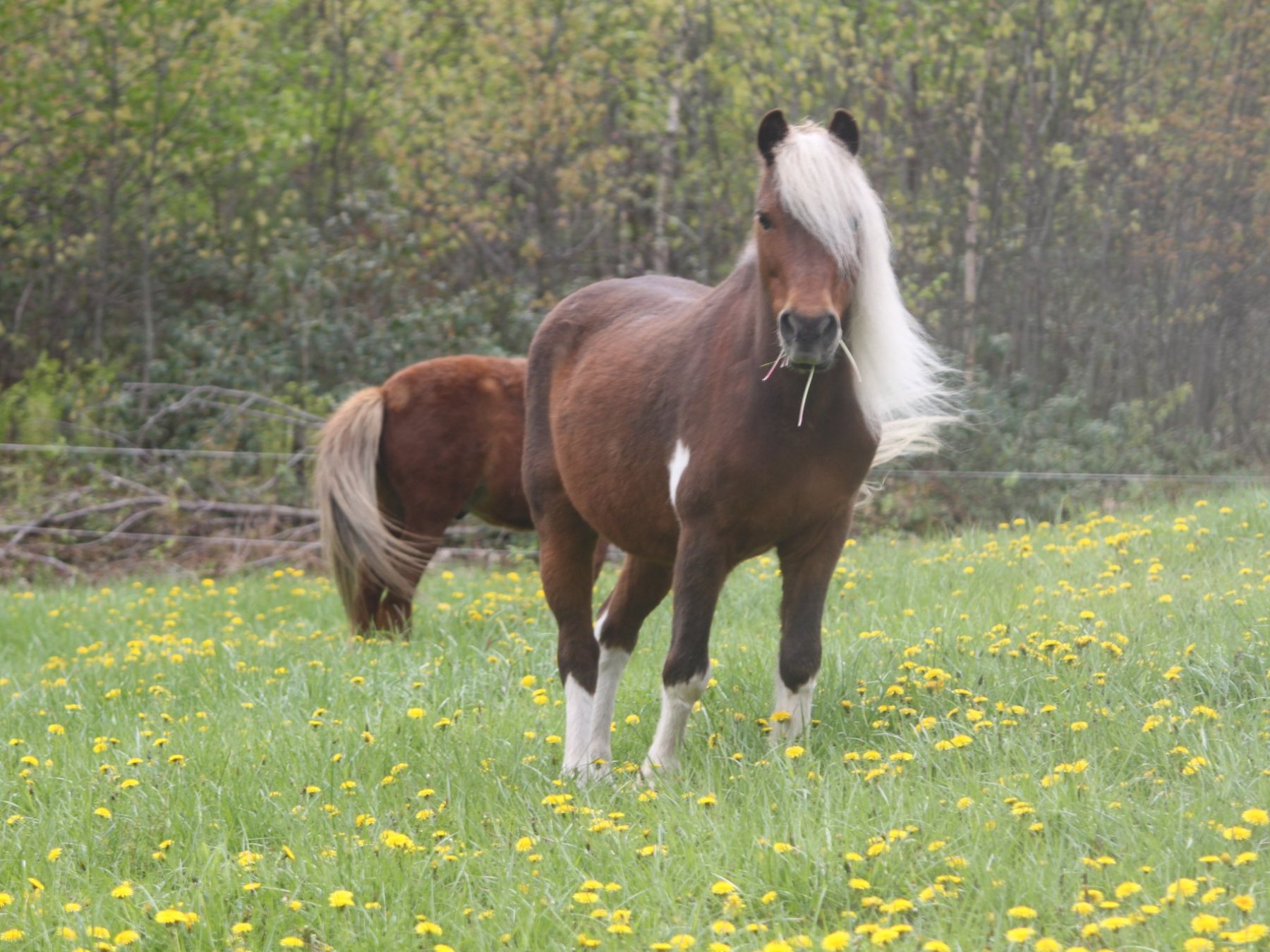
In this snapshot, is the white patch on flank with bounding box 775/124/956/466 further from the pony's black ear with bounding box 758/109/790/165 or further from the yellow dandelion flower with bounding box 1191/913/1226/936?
the yellow dandelion flower with bounding box 1191/913/1226/936

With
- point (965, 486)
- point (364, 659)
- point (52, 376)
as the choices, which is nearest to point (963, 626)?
point (364, 659)

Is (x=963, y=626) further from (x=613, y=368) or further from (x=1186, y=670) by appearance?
(x=613, y=368)

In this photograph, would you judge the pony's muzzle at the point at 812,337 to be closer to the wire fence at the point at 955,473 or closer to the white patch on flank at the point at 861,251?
the white patch on flank at the point at 861,251

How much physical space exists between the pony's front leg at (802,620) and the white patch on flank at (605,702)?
2.10 feet

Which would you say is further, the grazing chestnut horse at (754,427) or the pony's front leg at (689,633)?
the pony's front leg at (689,633)

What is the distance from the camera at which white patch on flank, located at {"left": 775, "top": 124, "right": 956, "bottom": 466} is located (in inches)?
147

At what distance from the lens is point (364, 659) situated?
6.19m

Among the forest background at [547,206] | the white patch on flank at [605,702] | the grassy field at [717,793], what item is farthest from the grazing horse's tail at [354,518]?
the forest background at [547,206]

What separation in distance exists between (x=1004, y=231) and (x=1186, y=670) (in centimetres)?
804

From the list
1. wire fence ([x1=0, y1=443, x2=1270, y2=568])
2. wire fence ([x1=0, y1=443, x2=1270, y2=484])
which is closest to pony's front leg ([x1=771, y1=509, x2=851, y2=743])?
wire fence ([x1=0, y1=443, x2=1270, y2=484])

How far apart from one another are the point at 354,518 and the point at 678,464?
3420mm

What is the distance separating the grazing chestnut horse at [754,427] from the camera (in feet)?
12.4

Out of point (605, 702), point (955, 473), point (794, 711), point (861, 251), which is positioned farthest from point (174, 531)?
point (861, 251)

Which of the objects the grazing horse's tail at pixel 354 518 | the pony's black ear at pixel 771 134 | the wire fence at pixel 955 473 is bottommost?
the wire fence at pixel 955 473
